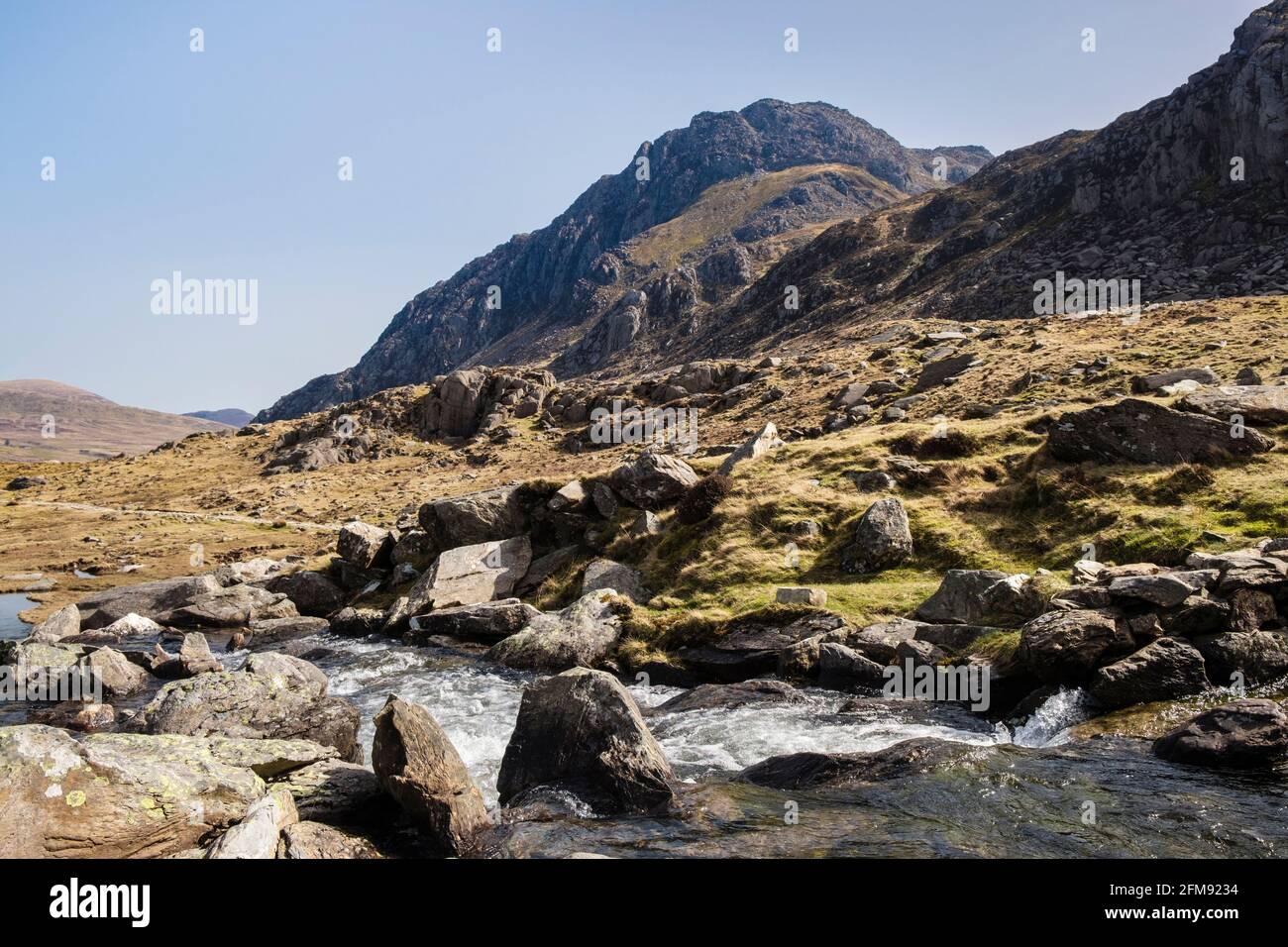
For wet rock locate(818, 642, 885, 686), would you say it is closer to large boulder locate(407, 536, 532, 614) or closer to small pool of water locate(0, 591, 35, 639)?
large boulder locate(407, 536, 532, 614)

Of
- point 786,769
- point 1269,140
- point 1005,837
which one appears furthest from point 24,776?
point 1269,140

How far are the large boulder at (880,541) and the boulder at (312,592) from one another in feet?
82.4

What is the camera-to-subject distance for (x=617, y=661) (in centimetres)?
2375

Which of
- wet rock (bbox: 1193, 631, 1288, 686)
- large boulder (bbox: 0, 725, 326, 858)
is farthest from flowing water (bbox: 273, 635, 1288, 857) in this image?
large boulder (bbox: 0, 725, 326, 858)

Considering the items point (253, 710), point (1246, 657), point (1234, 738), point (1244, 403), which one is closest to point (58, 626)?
point (253, 710)

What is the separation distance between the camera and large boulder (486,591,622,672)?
79.6 feet

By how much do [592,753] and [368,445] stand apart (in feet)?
274

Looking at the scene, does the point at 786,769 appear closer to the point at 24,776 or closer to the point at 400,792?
the point at 400,792

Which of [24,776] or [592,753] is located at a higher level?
[24,776]

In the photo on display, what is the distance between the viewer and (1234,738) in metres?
12.4

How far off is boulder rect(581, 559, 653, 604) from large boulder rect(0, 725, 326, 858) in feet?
56.2

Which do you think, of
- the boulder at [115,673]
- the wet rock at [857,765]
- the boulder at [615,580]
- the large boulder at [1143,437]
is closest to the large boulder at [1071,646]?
the wet rock at [857,765]

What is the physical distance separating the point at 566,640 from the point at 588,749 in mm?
11782

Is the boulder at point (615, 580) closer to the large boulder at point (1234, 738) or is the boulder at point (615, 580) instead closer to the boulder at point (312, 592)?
the boulder at point (312, 592)
